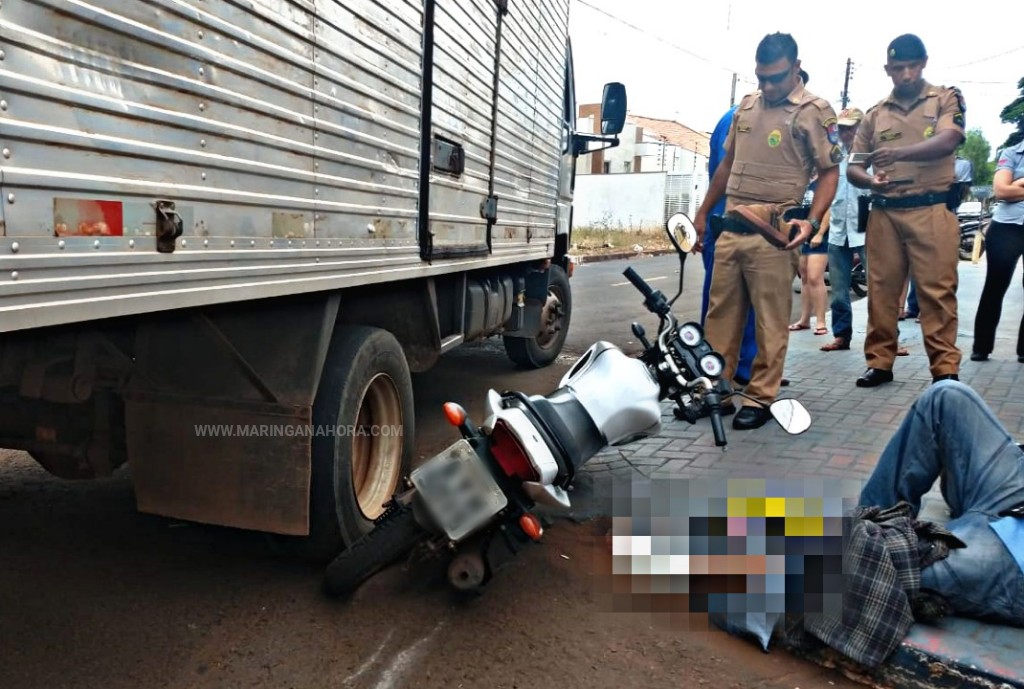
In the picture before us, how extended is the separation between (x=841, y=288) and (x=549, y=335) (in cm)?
273

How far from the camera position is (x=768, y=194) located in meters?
4.50

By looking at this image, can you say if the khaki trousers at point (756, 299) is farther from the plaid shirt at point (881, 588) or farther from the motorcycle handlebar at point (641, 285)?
the plaid shirt at point (881, 588)

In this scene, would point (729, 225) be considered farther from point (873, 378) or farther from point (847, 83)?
point (847, 83)

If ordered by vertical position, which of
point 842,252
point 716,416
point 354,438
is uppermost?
point 842,252

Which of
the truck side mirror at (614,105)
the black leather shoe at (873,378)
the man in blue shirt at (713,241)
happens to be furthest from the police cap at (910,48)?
the truck side mirror at (614,105)

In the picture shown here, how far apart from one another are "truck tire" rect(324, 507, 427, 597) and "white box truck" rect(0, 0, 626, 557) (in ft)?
0.60

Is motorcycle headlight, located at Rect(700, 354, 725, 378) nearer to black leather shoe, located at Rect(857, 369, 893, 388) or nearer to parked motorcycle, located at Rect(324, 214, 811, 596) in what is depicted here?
parked motorcycle, located at Rect(324, 214, 811, 596)

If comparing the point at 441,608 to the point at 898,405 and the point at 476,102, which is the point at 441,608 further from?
the point at 898,405

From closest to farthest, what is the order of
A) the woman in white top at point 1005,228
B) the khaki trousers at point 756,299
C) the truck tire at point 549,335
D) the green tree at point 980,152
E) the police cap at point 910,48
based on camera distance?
the khaki trousers at point 756,299 → the police cap at point 910,48 → the woman in white top at point 1005,228 → the truck tire at point 549,335 → the green tree at point 980,152

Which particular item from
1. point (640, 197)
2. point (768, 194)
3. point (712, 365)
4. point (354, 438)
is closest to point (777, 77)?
point (768, 194)

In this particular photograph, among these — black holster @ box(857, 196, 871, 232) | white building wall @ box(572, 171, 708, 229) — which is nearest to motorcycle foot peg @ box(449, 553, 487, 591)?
black holster @ box(857, 196, 871, 232)

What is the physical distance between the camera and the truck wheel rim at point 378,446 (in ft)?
10.6

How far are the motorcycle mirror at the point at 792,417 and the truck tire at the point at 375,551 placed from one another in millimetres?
1132

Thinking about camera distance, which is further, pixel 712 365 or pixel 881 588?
pixel 712 365
